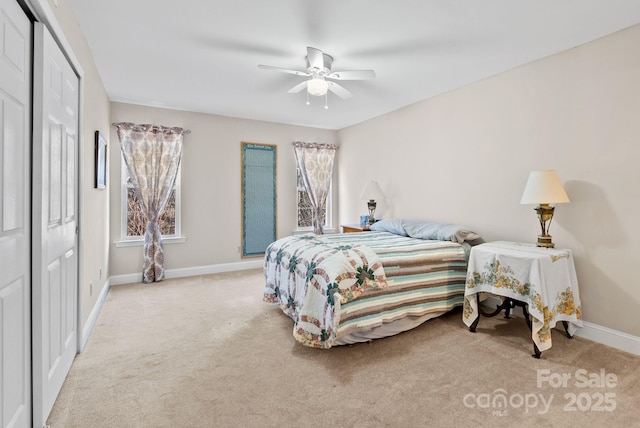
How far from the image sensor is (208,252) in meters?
5.02

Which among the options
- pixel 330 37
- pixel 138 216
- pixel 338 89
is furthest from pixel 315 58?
pixel 138 216

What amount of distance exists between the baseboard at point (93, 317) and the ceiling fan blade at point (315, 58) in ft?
9.57

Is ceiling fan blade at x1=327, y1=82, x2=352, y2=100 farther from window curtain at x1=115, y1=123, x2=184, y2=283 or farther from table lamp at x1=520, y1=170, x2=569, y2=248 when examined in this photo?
window curtain at x1=115, y1=123, x2=184, y2=283

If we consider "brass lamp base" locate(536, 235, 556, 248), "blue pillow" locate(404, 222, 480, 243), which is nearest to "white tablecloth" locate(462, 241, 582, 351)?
"brass lamp base" locate(536, 235, 556, 248)

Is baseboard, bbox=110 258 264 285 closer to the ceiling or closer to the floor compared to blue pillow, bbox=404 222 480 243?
closer to the floor

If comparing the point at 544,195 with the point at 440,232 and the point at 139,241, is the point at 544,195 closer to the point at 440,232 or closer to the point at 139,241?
the point at 440,232

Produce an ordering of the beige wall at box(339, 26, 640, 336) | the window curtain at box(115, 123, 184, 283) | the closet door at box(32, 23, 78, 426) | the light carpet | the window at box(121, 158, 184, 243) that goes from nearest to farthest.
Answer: the closet door at box(32, 23, 78, 426)
the light carpet
the beige wall at box(339, 26, 640, 336)
the window curtain at box(115, 123, 184, 283)
the window at box(121, 158, 184, 243)

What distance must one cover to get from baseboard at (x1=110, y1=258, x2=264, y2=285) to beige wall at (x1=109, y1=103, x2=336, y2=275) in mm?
56

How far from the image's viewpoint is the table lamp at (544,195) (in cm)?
264

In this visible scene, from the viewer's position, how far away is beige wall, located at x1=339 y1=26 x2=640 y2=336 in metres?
2.54

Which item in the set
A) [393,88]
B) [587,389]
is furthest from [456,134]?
[587,389]

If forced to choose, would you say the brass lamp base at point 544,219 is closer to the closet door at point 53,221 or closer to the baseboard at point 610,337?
the baseboard at point 610,337

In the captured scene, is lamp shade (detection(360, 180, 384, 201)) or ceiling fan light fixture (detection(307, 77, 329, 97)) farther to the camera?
lamp shade (detection(360, 180, 384, 201))

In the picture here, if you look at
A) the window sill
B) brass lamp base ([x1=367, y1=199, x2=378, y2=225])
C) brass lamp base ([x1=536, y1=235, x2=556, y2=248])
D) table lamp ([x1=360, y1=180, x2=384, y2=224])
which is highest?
table lamp ([x1=360, y1=180, x2=384, y2=224])
